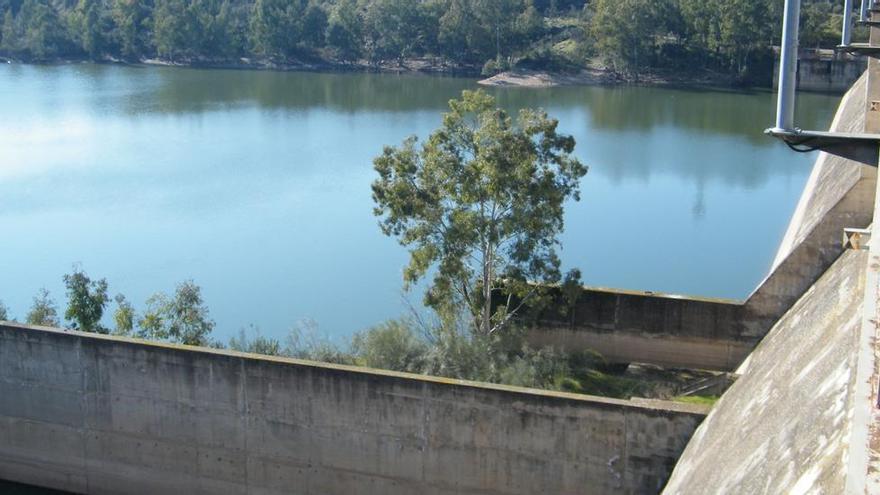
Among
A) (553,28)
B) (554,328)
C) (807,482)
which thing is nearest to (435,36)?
(553,28)

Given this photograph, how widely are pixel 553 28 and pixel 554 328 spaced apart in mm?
49349

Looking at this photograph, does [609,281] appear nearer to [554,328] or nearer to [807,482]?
[554,328]

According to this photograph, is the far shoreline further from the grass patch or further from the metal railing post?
the metal railing post

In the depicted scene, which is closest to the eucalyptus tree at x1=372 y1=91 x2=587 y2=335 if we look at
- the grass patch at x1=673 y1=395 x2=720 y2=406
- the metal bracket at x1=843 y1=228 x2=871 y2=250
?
the grass patch at x1=673 y1=395 x2=720 y2=406

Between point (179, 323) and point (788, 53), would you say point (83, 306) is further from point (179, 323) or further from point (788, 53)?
point (788, 53)

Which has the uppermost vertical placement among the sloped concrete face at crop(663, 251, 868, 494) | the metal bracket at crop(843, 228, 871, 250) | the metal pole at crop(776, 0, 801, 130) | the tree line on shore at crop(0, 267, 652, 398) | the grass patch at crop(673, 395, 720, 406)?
the metal pole at crop(776, 0, 801, 130)

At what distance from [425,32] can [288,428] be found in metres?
52.2

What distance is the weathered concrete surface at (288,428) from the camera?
12172mm

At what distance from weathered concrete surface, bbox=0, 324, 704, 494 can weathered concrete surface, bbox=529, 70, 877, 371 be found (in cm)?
376

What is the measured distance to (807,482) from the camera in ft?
24.6

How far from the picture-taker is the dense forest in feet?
176

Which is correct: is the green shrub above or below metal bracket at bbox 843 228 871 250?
below

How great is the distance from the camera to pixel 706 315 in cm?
1562

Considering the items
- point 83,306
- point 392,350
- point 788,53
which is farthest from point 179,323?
point 788,53
